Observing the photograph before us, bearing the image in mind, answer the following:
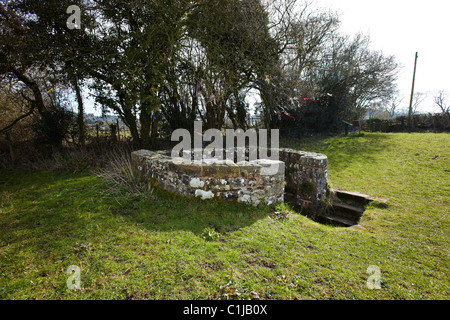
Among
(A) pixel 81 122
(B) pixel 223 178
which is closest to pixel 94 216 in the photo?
(B) pixel 223 178

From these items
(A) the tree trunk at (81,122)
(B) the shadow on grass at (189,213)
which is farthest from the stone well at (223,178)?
(A) the tree trunk at (81,122)

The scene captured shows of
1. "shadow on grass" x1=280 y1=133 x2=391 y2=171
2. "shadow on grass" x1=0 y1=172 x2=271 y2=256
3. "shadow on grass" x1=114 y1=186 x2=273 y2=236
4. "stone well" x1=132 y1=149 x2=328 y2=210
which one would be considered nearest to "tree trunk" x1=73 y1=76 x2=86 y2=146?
"shadow on grass" x1=0 y1=172 x2=271 y2=256

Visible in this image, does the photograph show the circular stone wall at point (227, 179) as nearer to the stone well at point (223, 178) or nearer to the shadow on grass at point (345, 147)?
the stone well at point (223, 178)

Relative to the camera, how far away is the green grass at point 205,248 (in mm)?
2330

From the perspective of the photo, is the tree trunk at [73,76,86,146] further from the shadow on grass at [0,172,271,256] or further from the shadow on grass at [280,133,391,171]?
the shadow on grass at [280,133,391,171]

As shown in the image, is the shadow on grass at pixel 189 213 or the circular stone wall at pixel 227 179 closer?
the shadow on grass at pixel 189 213

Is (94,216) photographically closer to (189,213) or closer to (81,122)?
(189,213)

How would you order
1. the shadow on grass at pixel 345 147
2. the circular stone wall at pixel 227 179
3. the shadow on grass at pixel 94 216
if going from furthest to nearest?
1. the shadow on grass at pixel 345 147
2. the circular stone wall at pixel 227 179
3. the shadow on grass at pixel 94 216

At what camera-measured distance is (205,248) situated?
299cm

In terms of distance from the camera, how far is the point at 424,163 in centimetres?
731

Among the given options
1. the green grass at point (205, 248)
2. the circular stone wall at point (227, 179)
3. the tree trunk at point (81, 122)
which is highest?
the tree trunk at point (81, 122)

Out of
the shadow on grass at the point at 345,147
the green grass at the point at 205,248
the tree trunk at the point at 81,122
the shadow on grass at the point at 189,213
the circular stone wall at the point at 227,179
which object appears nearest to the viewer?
the green grass at the point at 205,248
